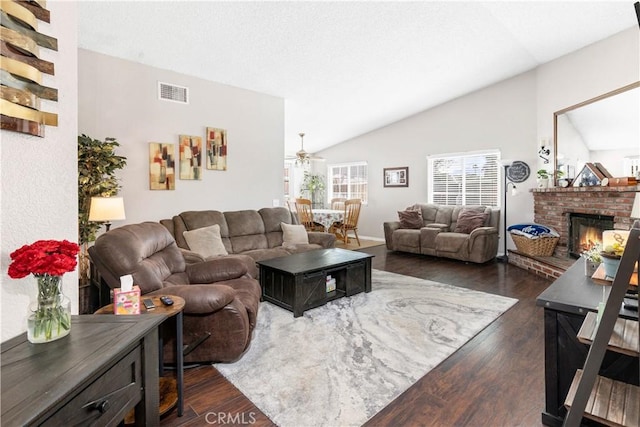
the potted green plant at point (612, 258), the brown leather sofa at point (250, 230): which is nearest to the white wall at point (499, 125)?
the brown leather sofa at point (250, 230)

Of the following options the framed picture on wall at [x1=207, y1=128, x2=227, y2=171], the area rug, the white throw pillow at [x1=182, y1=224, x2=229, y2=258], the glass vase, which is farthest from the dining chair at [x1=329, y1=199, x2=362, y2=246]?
the glass vase

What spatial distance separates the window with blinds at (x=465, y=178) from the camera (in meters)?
6.16

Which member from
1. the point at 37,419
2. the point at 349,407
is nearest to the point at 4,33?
the point at 37,419

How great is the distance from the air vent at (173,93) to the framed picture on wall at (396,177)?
4670 mm

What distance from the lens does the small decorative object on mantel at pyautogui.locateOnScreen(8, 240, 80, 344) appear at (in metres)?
1.01

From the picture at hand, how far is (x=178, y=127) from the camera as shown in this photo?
14.2 feet

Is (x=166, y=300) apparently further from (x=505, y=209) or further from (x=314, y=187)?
(x=314, y=187)

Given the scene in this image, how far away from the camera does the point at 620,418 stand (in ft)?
4.09

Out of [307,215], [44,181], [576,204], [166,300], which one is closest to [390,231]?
[307,215]

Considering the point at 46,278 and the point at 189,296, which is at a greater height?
the point at 46,278

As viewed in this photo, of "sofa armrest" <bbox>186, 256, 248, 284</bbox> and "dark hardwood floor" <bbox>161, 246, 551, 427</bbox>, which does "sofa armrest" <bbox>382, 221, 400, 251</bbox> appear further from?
"sofa armrest" <bbox>186, 256, 248, 284</bbox>

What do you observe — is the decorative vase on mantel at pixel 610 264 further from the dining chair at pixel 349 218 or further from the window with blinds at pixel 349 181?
the window with blinds at pixel 349 181

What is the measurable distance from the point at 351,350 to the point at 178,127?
3.51 meters

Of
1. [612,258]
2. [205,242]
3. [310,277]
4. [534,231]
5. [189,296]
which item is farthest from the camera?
[534,231]
